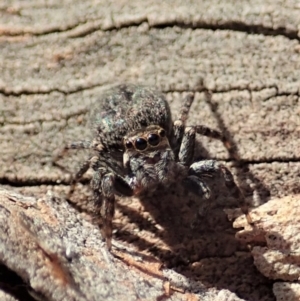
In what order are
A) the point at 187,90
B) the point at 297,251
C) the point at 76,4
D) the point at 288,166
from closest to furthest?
the point at 297,251 < the point at 288,166 < the point at 187,90 < the point at 76,4

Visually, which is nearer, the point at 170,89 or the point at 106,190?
the point at 106,190

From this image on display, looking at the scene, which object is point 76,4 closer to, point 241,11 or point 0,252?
point 241,11

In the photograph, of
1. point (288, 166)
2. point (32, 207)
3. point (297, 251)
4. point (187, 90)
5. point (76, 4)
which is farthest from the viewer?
point (76, 4)

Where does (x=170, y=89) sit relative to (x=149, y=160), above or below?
above

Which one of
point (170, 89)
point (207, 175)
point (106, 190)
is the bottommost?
point (106, 190)

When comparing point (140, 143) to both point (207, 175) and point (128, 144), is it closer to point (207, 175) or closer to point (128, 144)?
point (128, 144)

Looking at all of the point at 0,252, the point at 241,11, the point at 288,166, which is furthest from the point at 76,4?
the point at 0,252

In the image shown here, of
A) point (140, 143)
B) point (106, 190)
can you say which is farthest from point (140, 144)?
point (106, 190)
